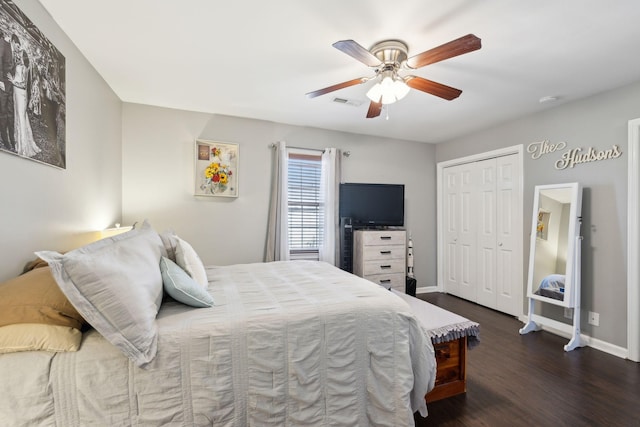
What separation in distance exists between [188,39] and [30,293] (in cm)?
175

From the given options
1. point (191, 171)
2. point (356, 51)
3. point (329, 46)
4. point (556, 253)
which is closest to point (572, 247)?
point (556, 253)

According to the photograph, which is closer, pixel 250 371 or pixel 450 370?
pixel 250 371

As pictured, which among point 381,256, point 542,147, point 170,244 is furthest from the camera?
point 381,256

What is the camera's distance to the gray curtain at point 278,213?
3.63 m

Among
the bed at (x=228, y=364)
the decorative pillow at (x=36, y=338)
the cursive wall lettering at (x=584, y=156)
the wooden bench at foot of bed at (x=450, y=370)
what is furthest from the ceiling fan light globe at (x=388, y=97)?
the cursive wall lettering at (x=584, y=156)

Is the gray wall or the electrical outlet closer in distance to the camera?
the gray wall

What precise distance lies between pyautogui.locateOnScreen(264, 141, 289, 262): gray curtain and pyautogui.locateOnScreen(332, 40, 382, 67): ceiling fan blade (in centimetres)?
202

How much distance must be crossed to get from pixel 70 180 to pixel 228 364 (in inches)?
70.0

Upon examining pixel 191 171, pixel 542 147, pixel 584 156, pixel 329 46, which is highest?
pixel 329 46

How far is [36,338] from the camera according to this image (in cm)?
111

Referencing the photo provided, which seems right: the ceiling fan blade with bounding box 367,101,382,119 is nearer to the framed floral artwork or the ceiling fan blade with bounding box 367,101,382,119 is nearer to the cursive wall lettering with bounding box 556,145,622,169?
the framed floral artwork

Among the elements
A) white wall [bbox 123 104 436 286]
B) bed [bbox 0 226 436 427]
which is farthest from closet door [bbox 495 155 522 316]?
bed [bbox 0 226 436 427]

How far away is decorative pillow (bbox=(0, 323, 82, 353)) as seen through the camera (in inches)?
42.6

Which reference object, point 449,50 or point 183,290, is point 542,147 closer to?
point 449,50
